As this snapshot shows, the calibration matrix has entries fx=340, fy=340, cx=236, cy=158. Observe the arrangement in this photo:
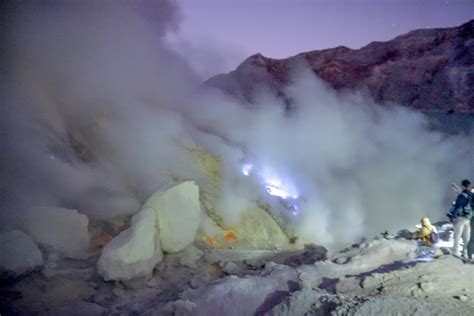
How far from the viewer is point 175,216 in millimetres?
8492

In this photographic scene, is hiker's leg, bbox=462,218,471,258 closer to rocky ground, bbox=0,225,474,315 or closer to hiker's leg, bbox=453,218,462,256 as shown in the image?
hiker's leg, bbox=453,218,462,256

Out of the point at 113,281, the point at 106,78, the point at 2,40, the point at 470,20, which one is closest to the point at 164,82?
the point at 106,78

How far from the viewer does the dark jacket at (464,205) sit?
5.55 m

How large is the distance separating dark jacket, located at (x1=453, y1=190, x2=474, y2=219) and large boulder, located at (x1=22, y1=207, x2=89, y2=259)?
7.85 m

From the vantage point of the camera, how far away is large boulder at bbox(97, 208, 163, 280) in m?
7.09

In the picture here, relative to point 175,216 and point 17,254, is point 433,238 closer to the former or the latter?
point 175,216

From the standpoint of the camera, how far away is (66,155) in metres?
10.6

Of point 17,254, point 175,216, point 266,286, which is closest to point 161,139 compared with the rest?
point 175,216

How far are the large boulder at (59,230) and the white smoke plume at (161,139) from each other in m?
0.49

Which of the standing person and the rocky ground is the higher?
the standing person

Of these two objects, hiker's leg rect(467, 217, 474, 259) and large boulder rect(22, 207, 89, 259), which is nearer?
hiker's leg rect(467, 217, 474, 259)

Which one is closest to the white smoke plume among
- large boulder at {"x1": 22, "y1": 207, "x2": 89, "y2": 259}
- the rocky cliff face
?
large boulder at {"x1": 22, "y1": 207, "x2": 89, "y2": 259}

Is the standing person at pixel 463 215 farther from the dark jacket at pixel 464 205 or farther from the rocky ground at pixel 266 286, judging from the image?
the rocky ground at pixel 266 286

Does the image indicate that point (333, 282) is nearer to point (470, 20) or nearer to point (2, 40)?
point (2, 40)
